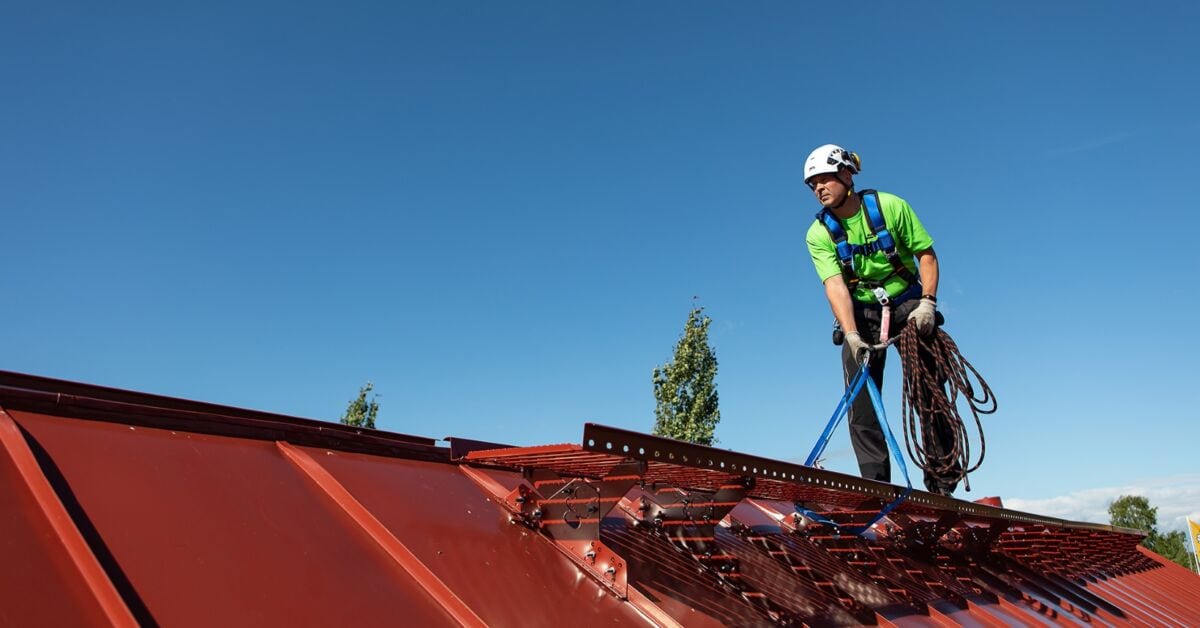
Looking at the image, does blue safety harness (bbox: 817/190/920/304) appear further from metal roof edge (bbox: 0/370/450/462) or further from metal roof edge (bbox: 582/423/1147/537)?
metal roof edge (bbox: 0/370/450/462)

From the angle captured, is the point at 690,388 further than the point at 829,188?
Yes

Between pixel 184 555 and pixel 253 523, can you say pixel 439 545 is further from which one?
pixel 184 555

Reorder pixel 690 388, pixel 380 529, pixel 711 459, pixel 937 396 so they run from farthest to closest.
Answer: pixel 690 388
pixel 937 396
pixel 711 459
pixel 380 529

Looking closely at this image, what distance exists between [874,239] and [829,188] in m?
0.44

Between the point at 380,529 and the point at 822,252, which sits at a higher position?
the point at 822,252

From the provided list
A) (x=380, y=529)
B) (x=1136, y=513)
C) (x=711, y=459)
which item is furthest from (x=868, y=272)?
(x=1136, y=513)

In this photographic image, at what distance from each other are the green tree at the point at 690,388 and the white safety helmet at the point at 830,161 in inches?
640

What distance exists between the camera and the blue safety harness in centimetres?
534

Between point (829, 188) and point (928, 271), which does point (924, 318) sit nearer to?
point (928, 271)

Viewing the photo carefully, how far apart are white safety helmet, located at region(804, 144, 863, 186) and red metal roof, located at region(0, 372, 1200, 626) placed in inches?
82.9

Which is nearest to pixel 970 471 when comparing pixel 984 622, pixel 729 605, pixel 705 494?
pixel 984 622

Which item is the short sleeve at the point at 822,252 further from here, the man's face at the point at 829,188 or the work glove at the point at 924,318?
the work glove at the point at 924,318

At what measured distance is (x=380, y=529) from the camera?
2.43 metres

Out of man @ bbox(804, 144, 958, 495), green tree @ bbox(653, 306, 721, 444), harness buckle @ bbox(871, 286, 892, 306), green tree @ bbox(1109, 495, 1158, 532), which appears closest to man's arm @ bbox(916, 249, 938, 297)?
man @ bbox(804, 144, 958, 495)
